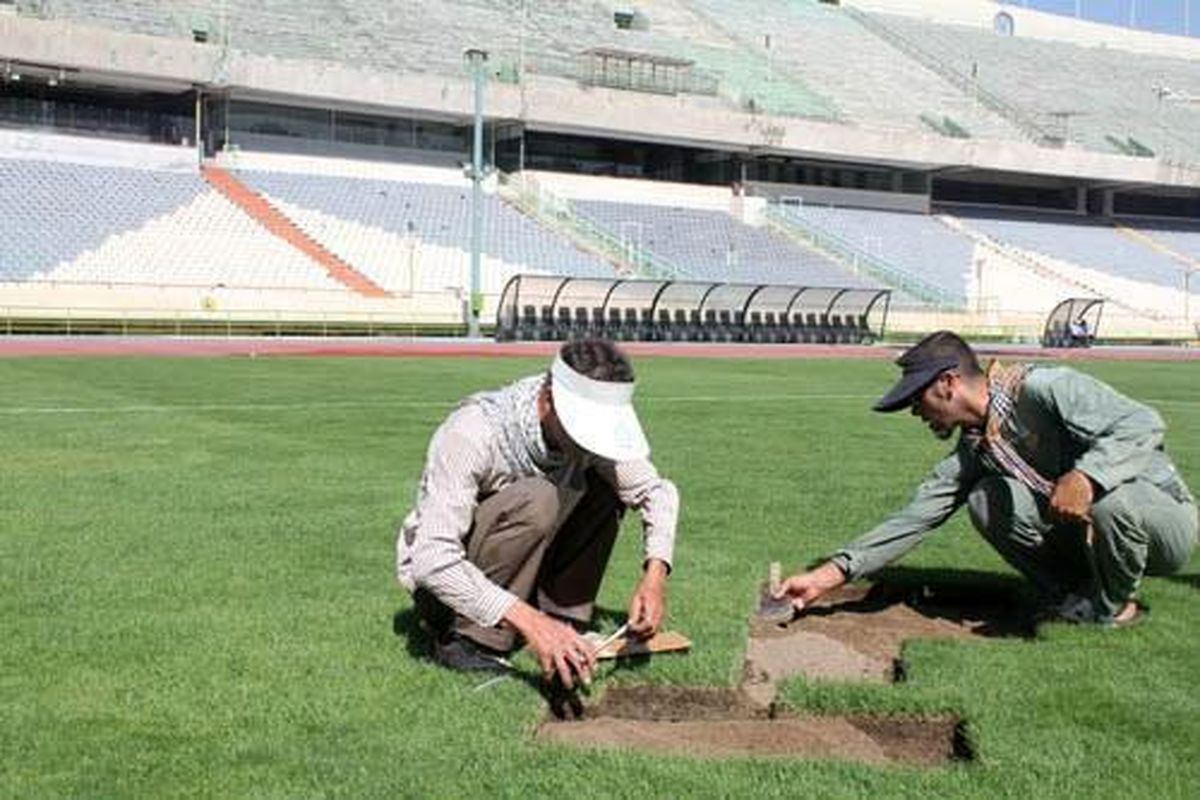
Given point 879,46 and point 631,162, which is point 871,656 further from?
point 879,46

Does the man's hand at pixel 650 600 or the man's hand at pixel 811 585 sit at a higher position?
the man's hand at pixel 650 600

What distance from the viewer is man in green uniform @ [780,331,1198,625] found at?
5410 millimetres

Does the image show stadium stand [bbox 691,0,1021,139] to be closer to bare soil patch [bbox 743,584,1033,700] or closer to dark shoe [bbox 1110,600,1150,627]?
bare soil patch [bbox 743,584,1033,700]

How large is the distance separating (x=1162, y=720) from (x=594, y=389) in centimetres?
219

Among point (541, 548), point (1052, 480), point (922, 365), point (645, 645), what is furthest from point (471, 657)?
point (1052, 480)

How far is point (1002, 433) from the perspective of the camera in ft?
18.9

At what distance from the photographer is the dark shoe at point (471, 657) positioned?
521 cm

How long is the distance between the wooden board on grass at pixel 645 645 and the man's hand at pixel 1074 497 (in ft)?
4.85

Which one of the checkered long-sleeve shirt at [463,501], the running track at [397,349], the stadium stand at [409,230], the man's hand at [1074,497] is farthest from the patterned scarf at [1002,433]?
the stadium stand at [409,230]

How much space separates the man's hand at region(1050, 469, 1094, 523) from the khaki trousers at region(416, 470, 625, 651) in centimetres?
161

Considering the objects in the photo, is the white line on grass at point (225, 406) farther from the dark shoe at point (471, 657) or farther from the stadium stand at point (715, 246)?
the stadium stand at point (715, 246)

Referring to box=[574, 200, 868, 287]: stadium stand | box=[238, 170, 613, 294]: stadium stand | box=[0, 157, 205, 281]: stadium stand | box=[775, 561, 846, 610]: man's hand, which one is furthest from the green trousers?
box=[574, 200, 868, 287]: stadium stand

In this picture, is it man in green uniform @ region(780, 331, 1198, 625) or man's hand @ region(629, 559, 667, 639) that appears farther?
man in green uniform @ region(780, 331, 1198, 625)

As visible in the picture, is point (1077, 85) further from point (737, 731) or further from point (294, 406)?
point (737, 731)
